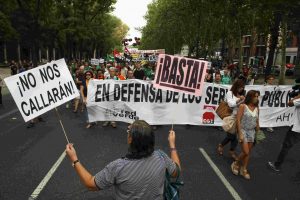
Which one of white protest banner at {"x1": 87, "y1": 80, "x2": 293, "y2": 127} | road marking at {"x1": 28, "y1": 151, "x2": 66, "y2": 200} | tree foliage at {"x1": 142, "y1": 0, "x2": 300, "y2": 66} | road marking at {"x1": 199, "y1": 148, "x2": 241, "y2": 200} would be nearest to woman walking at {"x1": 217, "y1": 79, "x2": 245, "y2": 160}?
road marking at {"x1": 199, "y1": 148, "x2": 241, "y2": 200}

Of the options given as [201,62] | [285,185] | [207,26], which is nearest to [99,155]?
[201,62]

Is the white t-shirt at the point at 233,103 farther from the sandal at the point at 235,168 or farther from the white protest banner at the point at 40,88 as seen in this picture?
the white protest banner at the point at 40,88

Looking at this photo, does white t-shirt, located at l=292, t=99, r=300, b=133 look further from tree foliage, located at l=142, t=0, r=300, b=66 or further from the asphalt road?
tree foliage, located at l=142, t=0, r=300, b=66

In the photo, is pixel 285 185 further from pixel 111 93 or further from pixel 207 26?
pixel 207 26

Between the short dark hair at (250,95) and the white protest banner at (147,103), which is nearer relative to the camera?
the short dark hair at (250,95)

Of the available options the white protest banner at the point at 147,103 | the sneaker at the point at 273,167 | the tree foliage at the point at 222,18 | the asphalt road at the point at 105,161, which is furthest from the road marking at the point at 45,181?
the tree foliage at the point at 222,18

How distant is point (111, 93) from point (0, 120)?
13.3 feet

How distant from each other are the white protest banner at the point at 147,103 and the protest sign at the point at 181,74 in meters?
4.01

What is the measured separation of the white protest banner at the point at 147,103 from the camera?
31.0 ft

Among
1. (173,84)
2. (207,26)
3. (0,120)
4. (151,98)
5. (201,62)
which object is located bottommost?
(0,120)

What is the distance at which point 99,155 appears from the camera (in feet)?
23.1

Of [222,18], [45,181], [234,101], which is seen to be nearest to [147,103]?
[234,101]

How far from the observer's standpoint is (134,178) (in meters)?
2.51

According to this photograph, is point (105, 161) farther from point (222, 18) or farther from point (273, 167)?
point (222, 18)
